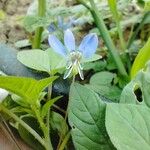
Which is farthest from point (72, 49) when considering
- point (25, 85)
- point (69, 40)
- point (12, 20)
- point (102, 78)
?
point (12, 20)

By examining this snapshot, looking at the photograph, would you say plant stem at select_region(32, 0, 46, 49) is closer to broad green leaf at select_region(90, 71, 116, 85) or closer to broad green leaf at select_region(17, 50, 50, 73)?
broad green leaf at select_region(90, 71, 116, 85)

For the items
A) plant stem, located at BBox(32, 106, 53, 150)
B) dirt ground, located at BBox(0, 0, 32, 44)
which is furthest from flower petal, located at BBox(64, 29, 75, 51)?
dirt ground, located at BBox(0, 0, 32, 44)

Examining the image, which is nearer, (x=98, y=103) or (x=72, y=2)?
(x=98, y=103)

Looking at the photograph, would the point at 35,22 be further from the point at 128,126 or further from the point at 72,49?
the point at 128,126

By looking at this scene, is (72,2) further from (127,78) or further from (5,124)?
(5,124)

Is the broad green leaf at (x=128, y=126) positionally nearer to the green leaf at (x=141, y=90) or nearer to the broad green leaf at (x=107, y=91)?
the green leaf at (x=141, y=90)

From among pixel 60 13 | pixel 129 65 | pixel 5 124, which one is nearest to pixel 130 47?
pixel 129 65
